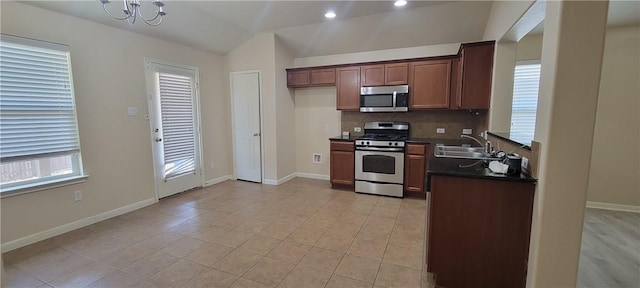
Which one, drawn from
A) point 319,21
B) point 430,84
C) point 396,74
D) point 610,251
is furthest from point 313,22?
point 610,251

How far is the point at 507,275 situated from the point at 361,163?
2.68m

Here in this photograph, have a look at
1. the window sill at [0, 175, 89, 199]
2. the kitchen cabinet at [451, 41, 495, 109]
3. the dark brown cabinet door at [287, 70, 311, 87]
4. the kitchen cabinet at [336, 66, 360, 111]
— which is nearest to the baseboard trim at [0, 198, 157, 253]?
the window sill at [0, 175, 89, 199]

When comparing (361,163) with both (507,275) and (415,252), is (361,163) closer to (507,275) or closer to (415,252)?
(415,252)

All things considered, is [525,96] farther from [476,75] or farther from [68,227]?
[68,227]

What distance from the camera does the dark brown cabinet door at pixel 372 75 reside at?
444 cm

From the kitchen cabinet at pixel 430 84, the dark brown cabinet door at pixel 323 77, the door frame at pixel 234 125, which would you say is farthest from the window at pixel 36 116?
the kitchen cabinet at pixel 430 84

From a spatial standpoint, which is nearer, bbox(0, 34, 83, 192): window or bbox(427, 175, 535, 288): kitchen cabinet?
bbox(427, 175, 535, 288): kitchen cabinet

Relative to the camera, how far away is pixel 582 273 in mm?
2221

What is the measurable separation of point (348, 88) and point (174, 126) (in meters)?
3.00

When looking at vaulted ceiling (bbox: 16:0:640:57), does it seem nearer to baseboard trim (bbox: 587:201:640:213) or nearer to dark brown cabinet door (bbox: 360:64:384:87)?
dark brown cabinet door (bbox: 360:64:384:87)

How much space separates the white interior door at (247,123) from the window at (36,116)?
2.46 metres

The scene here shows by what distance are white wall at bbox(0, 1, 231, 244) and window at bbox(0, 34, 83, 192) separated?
0.31 feet

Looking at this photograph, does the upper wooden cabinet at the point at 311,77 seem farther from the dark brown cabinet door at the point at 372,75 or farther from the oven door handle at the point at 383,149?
the oven door handle at the point at 383,149

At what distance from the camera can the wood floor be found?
7.01ft
